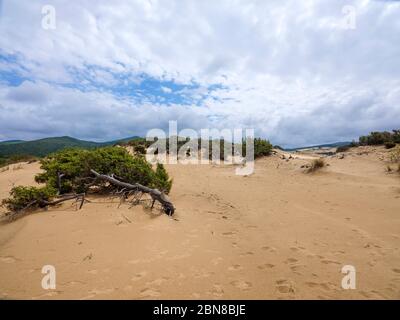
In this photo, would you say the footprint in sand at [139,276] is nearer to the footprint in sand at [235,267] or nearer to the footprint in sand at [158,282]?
the footprint in sand at [158,282]

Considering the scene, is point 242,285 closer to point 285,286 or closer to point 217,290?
point 217,290

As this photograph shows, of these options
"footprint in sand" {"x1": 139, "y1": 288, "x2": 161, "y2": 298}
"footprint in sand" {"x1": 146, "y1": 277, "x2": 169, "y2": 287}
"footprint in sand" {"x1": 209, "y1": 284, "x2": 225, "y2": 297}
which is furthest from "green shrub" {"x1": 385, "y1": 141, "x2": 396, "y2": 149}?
"footprint in sand" {"x1": 139, "y1": 288, "x2": 161, "y2": 298}

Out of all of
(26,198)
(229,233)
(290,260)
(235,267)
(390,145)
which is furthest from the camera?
(390,145)

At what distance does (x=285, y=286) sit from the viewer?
3.30 m

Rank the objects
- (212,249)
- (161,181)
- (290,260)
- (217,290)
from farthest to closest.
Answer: (161,181) < (212,249) < (290,260) < (217,290)

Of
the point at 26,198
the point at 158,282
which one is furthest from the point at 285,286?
the point at 26,198

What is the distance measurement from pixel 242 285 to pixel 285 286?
52cm

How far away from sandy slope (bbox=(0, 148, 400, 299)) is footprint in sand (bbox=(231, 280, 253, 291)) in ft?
0.04

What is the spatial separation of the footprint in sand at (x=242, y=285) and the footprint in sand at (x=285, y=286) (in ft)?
1.10

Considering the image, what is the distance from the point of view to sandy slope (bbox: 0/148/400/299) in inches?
126

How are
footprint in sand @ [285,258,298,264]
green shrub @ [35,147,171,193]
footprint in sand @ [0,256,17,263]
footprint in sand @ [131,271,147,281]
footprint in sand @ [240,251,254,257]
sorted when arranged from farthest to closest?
green shrub @ [35,147,171,193] < footprint in sand @ [240,251,254,257] < footprint in sand @ [285,258,298,264] < footprint in sand @ [0,256,17,263] < footprint in sand @ [131,271,147,281]

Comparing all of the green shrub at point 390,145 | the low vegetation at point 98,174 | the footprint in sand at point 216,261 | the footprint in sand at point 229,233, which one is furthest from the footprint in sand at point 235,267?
the green shrub at point 390,145

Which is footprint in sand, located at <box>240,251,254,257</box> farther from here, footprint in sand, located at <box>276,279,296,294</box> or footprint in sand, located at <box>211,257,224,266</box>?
Result: footprint in sand, located at <box>276,279,296,294</box>

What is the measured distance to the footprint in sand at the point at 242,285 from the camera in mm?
3232
